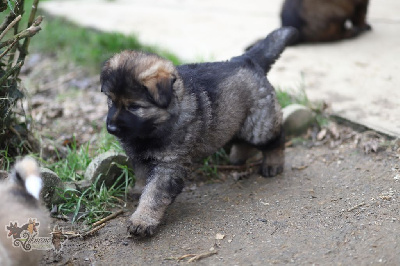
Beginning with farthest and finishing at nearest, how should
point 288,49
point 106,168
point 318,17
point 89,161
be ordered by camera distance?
point 318,17 → point 288,49 → point 89,161 → point 106,168

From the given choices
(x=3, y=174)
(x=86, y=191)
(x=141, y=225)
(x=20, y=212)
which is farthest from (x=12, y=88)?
(x=20, y=212)

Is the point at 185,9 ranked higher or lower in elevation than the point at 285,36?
lower

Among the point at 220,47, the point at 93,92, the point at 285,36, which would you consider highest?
the point at 285,36

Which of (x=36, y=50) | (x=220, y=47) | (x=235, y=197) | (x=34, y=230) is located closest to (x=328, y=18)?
(x=220, y=47)

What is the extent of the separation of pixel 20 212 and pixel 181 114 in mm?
1479

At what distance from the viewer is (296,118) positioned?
528 cm

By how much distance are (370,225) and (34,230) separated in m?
2.20

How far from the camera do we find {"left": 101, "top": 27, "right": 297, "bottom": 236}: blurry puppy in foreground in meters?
3.52

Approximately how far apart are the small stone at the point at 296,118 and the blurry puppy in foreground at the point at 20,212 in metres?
2.95

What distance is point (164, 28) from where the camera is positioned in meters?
8.60

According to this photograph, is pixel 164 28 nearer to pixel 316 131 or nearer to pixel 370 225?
pixel 316 131

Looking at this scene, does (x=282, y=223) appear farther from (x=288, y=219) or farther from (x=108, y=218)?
(x=108, y=218)

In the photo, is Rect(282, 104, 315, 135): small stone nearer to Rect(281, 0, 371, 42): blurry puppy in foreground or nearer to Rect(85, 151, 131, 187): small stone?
Rect(85, 151, 131, 187): small stone

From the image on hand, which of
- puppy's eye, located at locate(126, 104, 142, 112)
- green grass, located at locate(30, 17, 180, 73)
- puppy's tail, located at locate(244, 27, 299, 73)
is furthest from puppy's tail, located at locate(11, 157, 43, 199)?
green grass, located at locate(30, 17, 180, 73)
